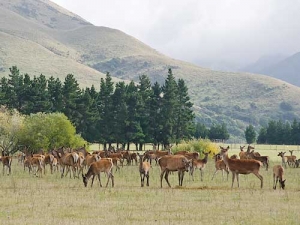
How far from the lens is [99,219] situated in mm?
18531

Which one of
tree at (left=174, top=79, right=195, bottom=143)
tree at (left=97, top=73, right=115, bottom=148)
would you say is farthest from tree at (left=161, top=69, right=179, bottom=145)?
tree at (left=97, top=73, right=115, bottom=148)

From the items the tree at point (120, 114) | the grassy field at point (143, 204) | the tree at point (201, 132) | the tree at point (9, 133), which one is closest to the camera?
the grassy field at point (143, 204)

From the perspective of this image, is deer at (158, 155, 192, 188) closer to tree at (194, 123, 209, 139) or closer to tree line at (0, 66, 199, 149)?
tree line at (0, 66, 199, 149)

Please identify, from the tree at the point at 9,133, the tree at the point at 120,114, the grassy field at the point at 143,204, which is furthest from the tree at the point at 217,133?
the grassy field at the point at 143,204

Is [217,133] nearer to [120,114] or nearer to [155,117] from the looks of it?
[155,117]

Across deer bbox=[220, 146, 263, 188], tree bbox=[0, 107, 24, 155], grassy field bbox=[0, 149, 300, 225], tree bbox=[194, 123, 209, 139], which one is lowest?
grassy field bbox=[0, 149, 300, 225]

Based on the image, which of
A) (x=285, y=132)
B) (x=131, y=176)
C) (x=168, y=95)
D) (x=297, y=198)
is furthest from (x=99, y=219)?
(x=285, y=132)

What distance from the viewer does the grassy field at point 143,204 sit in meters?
18.6

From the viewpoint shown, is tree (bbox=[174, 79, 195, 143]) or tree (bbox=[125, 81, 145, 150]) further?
tree (bbox=[174, 79, 195, 143])

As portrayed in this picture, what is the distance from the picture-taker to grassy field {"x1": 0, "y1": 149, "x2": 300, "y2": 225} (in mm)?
18625

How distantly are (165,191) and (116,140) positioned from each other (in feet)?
205

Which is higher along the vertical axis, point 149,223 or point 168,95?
point 168,95

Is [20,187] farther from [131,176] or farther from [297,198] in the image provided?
[297,198]

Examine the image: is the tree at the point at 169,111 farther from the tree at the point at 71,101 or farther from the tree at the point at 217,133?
the tree at the point at 217,133
